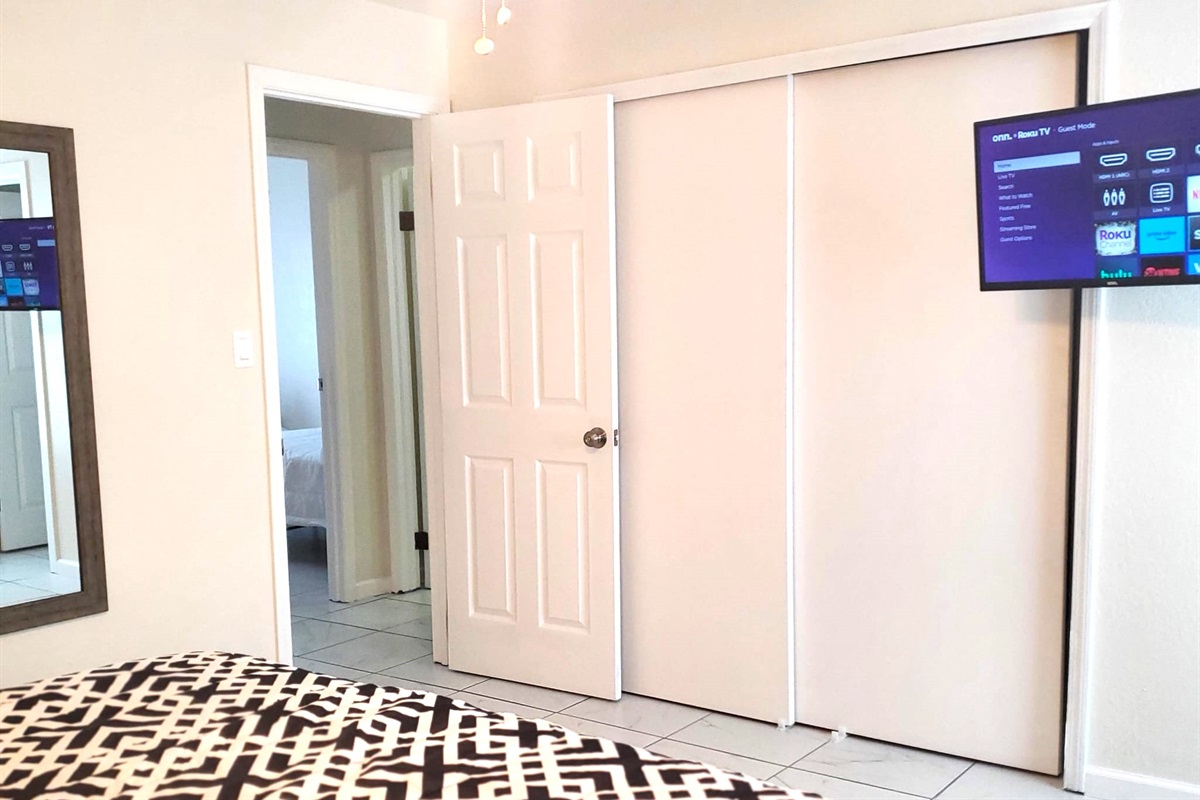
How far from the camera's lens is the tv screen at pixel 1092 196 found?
2.32 m

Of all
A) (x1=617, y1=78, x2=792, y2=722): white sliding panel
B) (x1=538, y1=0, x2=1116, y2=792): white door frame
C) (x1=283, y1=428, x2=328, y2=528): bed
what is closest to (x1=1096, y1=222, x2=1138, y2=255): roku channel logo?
(x1=538, y1=0, x2=1116, y2=792): white door frame

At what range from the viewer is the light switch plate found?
3221 mm

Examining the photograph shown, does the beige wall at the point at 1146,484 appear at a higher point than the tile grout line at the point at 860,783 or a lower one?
higher

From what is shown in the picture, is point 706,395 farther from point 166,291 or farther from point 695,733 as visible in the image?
point 166,291

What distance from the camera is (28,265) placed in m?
2.69

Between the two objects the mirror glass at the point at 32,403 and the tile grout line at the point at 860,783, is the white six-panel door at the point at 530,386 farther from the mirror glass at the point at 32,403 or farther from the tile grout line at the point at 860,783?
the mirror glass at the point at 32,403

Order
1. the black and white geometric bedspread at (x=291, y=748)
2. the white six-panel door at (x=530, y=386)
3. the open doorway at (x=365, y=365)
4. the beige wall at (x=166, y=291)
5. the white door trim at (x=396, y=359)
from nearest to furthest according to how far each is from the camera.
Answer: the black and white geometric bedspread at (x=291, y=748), the beige wall at (x=166, y=291), the white six-panel door at (x=530, y=386), the open doorway at (x=365, y=365), the white door trim at (x=396, y=359)

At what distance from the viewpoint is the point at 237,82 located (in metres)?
3.20

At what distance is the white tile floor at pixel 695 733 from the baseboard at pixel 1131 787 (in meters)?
0.07

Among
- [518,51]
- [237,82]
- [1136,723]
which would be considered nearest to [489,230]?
[518,51]

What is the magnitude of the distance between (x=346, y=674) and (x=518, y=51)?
246cm

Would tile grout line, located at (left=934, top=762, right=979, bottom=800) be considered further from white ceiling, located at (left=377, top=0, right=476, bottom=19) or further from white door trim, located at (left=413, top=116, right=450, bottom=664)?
Result: white ceiling, located at (left=377, top=0, right=476, bottom=19)


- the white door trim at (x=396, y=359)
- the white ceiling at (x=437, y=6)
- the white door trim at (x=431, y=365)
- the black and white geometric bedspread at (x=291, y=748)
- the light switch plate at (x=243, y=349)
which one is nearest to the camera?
the black and white geometric bedspread at (x=291, y=748)

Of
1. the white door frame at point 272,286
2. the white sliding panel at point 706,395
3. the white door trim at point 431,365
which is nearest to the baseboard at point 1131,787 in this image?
the white sliding panel at point 706,395
